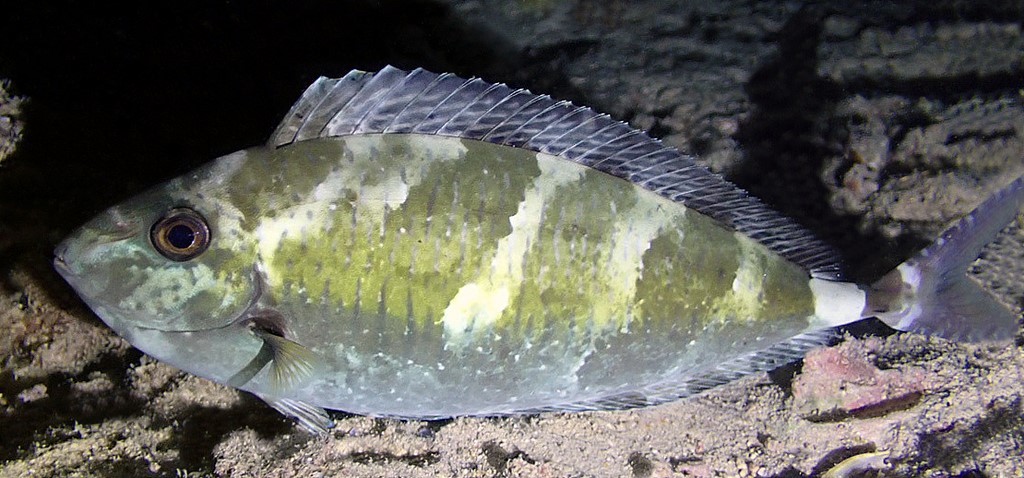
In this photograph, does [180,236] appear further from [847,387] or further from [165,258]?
[847,387]

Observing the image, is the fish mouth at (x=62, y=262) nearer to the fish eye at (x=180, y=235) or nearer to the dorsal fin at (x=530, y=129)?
the fish eye at (x=180, y=235)

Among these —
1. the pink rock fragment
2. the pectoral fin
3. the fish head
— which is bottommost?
the pink rock fragment

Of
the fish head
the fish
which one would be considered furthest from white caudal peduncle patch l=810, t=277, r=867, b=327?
the fish head

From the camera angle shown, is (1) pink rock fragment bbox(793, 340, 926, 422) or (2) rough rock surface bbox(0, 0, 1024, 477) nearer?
(2) rough rock surface bbox(0, 0, 1024, 477)

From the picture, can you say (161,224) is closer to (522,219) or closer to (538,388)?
(522,219)

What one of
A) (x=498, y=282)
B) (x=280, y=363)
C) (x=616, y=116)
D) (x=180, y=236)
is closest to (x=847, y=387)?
(x=498, y=282)

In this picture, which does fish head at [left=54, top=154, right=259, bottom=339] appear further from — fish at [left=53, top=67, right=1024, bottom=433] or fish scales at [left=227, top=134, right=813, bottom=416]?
fish scales at [left=227, top=134, right=813, bottom=416]
